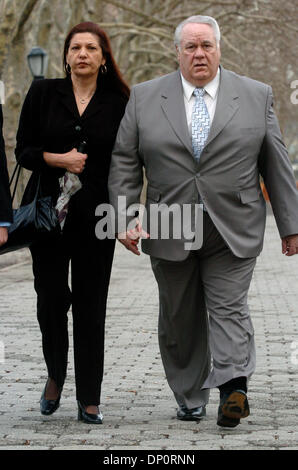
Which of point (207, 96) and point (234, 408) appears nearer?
point (234, 408)

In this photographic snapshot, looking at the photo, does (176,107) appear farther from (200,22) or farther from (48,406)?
(48,406)

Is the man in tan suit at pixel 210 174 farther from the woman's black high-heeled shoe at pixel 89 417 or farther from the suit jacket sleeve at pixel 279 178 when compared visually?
the woman's black high-heeled shoe at pixel 89 417

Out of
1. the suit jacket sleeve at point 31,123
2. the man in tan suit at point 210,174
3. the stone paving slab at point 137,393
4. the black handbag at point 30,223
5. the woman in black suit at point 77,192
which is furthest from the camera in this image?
the suit jacket sleeve at point 31,123

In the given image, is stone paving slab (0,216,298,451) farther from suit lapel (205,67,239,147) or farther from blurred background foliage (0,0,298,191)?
blurred background foliage (0,0,298,191)

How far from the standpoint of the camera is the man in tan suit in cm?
623

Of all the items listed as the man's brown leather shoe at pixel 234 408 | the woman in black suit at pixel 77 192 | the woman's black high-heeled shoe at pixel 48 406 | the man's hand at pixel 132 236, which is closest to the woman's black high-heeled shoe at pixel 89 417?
the woman in black suit at pixel 77 192

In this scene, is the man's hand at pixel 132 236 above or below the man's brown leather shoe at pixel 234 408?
above

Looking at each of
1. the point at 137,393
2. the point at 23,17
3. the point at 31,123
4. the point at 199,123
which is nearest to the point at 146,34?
the point at 23,17

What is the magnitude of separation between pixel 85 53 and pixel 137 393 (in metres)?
2.15

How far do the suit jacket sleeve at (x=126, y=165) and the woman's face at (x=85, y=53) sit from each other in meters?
0.30

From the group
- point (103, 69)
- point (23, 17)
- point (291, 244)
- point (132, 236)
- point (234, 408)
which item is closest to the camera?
point (234, 408)

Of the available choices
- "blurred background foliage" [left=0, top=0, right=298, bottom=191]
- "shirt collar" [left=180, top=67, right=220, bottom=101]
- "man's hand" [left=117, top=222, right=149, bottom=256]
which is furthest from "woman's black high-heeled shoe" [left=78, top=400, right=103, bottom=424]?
"blurred background foliage" [left=0, top=0, right=298, bottom=191]

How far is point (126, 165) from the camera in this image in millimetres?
6297

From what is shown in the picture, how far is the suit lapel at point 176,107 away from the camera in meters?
6.26
